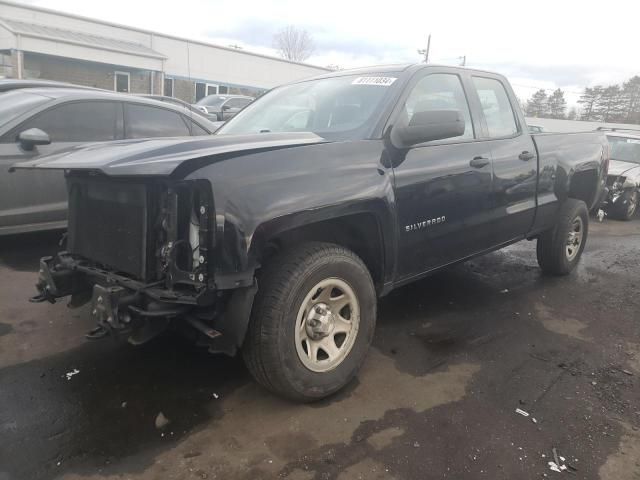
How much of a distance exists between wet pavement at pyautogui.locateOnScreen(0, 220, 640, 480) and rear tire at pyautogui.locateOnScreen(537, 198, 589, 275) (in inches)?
41.2

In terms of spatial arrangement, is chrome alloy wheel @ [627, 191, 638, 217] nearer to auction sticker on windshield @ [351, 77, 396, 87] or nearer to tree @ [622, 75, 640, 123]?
auction sticker on windshield @ [351, 77, 396, 87]

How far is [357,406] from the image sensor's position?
2.86 metres

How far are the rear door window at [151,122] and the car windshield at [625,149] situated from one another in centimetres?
920

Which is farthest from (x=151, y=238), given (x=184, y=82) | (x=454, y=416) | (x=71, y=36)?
(x=184, y=82)

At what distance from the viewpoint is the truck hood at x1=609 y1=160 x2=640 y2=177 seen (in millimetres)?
9688

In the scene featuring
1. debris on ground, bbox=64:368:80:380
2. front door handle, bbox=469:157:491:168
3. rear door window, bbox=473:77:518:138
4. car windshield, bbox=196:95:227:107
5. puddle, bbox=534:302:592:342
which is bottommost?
debris on ground, bbox=64:368:80:380

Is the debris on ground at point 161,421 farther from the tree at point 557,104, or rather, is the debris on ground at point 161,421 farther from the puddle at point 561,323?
the tree at point 557,104

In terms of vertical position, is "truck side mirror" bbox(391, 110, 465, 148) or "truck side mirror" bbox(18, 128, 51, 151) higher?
"truck side mirror" bbox(391, 110, 465, 148)

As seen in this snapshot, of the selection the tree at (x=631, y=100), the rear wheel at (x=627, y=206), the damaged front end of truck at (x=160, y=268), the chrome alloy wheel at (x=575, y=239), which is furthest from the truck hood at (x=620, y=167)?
the tree at (x=631, y=100)

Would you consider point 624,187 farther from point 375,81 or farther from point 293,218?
point 293,218

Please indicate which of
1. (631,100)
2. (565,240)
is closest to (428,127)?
(565,240)

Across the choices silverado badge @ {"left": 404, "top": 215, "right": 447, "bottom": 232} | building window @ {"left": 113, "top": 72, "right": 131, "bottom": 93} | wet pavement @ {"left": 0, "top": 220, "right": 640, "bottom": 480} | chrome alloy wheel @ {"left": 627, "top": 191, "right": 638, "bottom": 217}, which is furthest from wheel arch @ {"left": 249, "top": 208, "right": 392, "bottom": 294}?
building window @ {"left": 113, "top": 72, "right": 131, "bottom": 93}

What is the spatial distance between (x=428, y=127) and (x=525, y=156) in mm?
1661

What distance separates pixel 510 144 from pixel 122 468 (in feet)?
11.9
